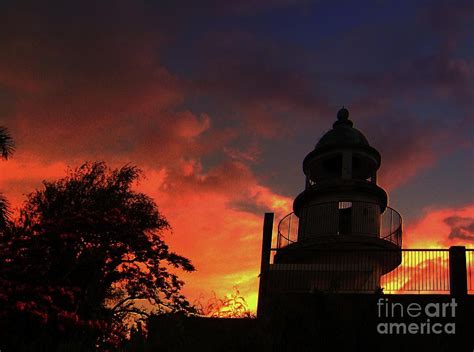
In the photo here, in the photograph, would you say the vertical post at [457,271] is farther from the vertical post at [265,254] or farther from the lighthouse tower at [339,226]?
the vertical post at [265,254]

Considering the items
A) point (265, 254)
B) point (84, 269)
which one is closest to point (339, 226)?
point (265, 254)

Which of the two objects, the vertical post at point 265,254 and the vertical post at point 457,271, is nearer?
the vertical post at point 457,271

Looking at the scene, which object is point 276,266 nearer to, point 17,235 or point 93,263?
point 93,263

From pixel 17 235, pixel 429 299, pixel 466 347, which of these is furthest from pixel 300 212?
pixel 17 235

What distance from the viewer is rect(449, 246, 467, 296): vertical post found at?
19394 millimetres

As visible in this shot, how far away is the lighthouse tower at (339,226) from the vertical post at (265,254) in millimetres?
164

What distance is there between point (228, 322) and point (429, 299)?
680 cm

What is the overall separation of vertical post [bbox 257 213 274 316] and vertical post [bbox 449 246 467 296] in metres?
6.74

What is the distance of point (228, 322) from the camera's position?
18.4 meters

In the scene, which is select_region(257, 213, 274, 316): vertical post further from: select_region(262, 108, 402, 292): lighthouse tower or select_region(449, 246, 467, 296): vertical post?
select_region(449, 246, 467, 296): vertical post

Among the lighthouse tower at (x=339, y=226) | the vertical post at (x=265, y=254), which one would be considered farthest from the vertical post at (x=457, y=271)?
the vertical post at (x=265, y=254)

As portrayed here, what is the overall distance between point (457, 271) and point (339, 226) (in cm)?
556

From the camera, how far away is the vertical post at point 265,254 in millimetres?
21594

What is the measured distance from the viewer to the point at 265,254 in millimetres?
22578
